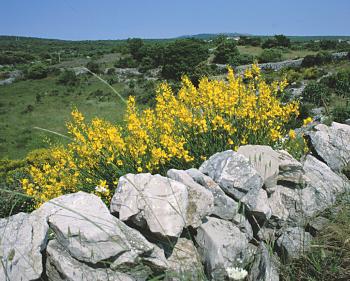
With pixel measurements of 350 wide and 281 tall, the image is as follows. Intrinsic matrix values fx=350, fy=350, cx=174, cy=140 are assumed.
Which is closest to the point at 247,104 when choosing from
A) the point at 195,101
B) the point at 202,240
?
the point at 195,101

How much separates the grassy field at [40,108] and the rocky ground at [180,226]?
13.4 metres

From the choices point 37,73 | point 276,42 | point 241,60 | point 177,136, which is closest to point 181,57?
point 241,60

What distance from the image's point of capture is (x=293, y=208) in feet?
12.8

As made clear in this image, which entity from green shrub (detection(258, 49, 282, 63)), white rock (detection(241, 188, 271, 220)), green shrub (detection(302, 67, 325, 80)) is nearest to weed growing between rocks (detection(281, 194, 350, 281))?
white rock (detection(241, 188, 271, 220))

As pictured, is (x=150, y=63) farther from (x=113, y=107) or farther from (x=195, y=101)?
(x=195, y=101)

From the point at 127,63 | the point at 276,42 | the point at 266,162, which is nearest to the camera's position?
the point at 266,162

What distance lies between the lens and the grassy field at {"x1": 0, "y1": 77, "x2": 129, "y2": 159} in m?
19.0

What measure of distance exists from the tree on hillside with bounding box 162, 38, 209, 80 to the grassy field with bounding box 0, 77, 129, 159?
218 inches

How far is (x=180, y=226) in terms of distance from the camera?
294cm

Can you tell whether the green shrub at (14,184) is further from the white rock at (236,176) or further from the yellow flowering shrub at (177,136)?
the white rock at (236,176)

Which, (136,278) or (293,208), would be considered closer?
(136,278)

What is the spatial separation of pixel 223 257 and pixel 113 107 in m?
24.9

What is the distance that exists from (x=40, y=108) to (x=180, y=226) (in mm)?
29082

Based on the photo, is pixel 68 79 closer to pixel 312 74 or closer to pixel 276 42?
pixel 276 42
